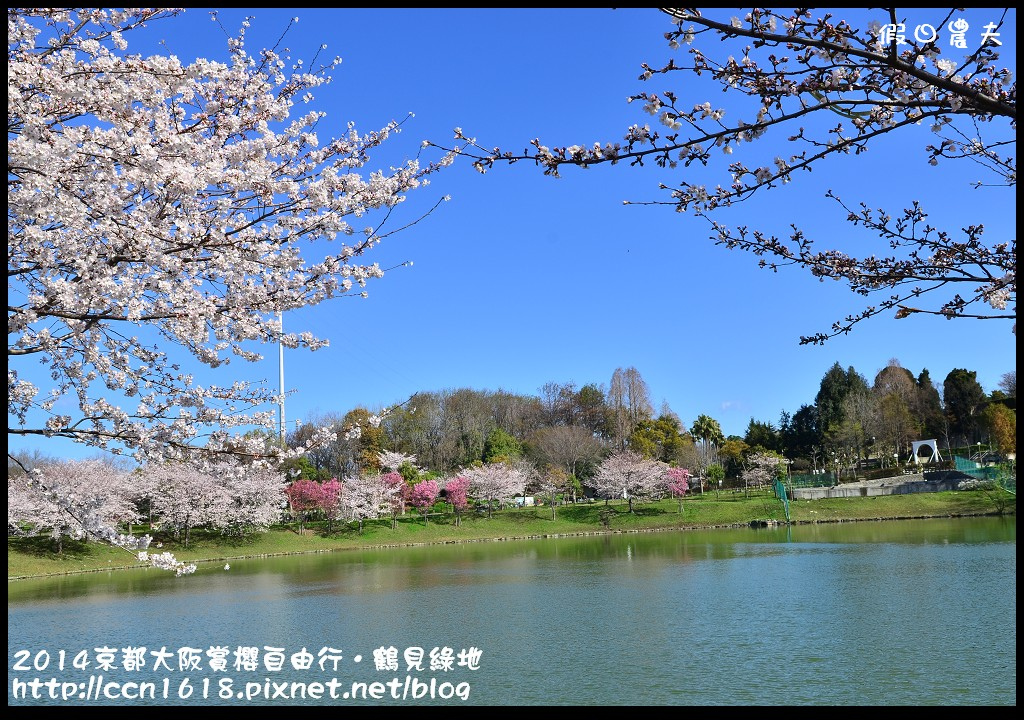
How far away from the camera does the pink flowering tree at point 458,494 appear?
36.1 m

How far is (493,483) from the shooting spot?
124 feet

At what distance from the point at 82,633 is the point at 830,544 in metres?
19.5

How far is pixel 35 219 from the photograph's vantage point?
3.34 m

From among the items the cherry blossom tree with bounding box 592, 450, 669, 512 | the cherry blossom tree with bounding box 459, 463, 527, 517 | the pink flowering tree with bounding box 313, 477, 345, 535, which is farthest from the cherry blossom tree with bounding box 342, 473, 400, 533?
the cherry blossom tree with bounding box 592, 450, 669, 512

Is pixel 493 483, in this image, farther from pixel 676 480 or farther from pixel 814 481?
pixel 814 481

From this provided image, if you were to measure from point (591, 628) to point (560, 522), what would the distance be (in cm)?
2611

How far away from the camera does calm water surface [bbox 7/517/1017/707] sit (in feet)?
24.6

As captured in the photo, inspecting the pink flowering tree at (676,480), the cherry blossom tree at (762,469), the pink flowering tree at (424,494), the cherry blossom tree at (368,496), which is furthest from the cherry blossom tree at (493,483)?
the cherry blossom tree at (762,469)

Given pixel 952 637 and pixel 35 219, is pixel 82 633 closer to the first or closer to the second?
pixel 35 219

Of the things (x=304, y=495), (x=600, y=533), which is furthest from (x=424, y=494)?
(x=600, y=533)

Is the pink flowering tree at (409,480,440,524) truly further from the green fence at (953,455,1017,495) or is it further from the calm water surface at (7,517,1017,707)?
the green fence at (953,455,1017,495)

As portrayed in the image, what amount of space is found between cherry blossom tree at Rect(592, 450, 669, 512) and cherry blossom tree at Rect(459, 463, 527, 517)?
15.7 ft

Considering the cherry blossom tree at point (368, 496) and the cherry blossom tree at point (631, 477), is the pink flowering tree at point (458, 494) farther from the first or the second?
the cherry blossom tree at point (631, 477)

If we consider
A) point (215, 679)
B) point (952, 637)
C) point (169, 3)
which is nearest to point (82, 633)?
point (215, 679)
